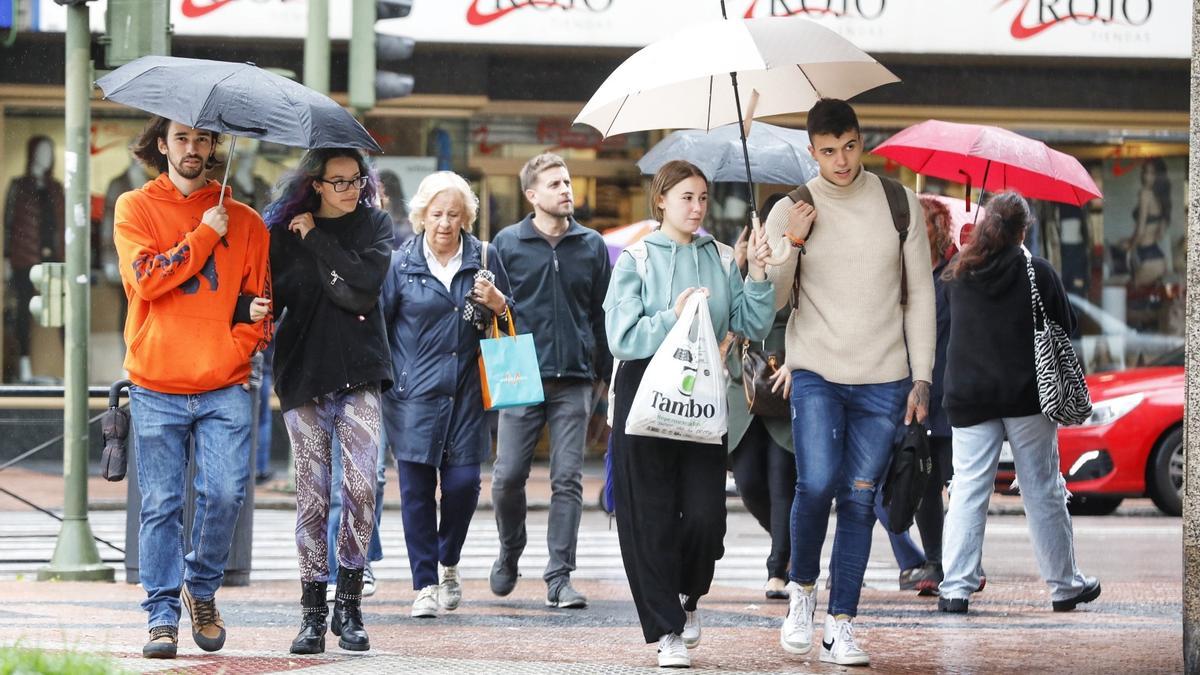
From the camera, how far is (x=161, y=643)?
21.1ft

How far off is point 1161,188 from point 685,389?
44.7ft

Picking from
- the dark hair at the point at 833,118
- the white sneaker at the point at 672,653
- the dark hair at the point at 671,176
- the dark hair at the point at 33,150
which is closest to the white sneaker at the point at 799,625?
the white sneaker at the point at 672,653

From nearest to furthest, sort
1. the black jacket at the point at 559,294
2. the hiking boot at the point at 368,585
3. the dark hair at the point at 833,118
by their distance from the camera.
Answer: the dark hair at the point at 833,118 < the black jacket at the point at 559,294 < the hiking boot at the point at 368,585

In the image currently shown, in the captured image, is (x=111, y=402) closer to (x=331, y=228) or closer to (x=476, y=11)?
(x=331, y=228)

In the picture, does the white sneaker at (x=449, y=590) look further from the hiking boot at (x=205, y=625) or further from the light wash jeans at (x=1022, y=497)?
the light wash jeans at (x=1022, y=497)

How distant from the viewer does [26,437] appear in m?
17.4

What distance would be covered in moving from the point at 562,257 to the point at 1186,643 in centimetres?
373

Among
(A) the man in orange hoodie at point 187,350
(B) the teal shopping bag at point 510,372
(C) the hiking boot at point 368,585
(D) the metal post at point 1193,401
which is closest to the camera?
(D) the metal post at point 1193,401

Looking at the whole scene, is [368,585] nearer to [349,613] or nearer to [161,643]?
[349,613]

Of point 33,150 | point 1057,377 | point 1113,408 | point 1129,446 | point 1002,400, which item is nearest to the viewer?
point 1057,377

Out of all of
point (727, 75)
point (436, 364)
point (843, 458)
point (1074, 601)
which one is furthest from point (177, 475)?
point (1074, 601)

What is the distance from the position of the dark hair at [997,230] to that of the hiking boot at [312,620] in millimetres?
3425

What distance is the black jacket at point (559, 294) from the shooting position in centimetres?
877

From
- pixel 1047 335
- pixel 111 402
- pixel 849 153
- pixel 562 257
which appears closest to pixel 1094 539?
pixel 1047 335
